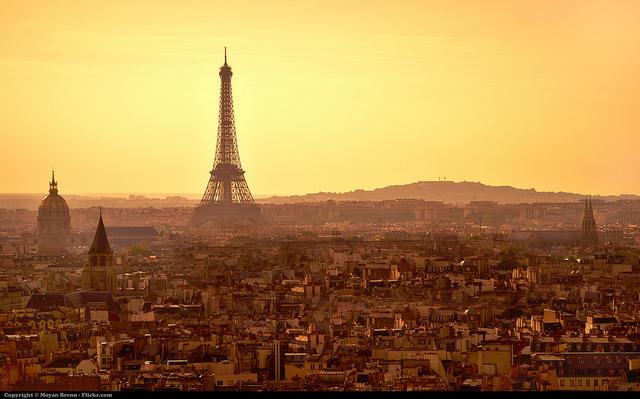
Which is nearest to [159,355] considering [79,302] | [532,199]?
[79,302]

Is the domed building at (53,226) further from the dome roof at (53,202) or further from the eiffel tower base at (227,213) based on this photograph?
the eiffel tower base at (227,213)

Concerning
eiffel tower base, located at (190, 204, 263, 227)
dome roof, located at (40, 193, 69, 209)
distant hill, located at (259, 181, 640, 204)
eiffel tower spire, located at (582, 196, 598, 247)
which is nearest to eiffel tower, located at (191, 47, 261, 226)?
eiffel tower base, located at (190, 204, 263, 227)

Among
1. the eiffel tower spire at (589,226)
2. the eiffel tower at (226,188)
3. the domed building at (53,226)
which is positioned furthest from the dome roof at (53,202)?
the eiffel tower spire at (589,226)

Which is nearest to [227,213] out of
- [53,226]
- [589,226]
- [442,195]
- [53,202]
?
[442,195]

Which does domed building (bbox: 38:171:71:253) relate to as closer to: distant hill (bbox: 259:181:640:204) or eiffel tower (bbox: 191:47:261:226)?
eiffel tower (bbox: 191:47:261:226)

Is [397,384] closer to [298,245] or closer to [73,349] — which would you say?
[73,349]
